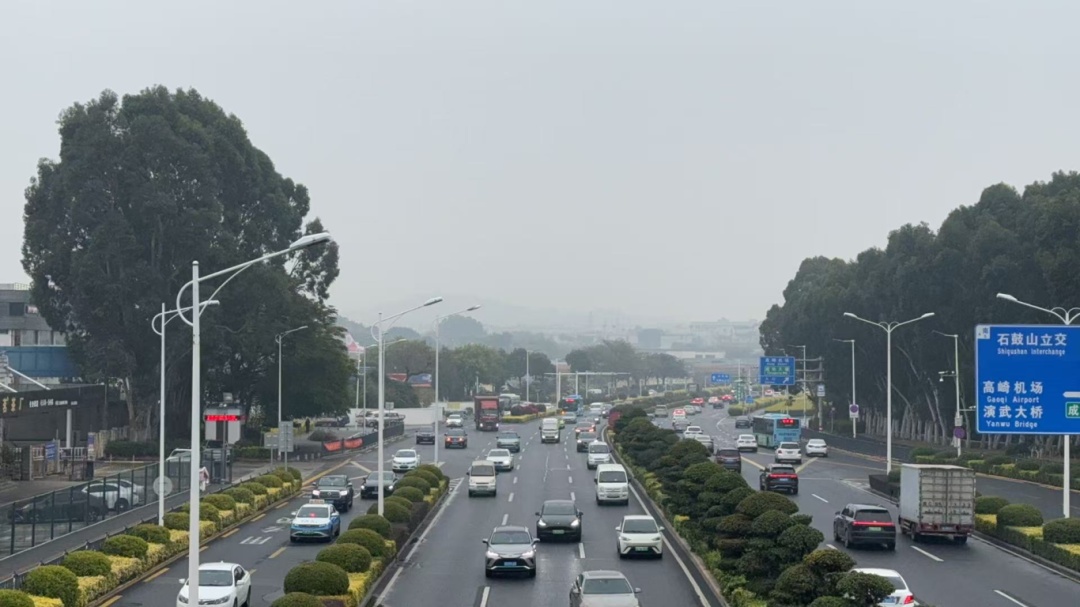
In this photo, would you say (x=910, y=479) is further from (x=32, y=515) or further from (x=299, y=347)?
(x=299, y=347)

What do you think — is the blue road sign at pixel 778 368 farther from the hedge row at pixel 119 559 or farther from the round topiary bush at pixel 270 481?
the hedge row at pixel 119 559

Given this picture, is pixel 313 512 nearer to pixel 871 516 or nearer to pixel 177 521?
pixel 177 521

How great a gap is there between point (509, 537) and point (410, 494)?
14.9 metres

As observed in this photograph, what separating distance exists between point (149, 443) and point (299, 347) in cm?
1558

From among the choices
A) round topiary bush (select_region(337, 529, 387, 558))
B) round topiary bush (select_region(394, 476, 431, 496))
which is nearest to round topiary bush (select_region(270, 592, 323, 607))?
round topiary bush (select_region(337, 529, 387, 558))

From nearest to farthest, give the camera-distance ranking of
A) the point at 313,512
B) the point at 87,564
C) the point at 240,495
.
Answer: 1. the point at 87,564
2. the point at 313,512
3. the point at 240,495

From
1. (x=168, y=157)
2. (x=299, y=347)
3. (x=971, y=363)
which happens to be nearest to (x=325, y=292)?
(x=299, y=347)

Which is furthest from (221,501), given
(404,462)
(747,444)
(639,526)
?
(747,444)

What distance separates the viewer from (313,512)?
141ft

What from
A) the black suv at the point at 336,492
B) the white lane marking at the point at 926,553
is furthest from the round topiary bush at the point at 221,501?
the white lane marking at the point at 926,553

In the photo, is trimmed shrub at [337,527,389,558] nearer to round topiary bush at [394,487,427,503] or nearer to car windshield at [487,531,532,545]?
car windshield at [487,531,532,545]

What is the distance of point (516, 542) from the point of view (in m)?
34.8

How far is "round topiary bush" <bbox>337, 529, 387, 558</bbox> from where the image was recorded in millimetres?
34281

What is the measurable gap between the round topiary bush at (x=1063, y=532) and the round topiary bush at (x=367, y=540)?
806 inches
